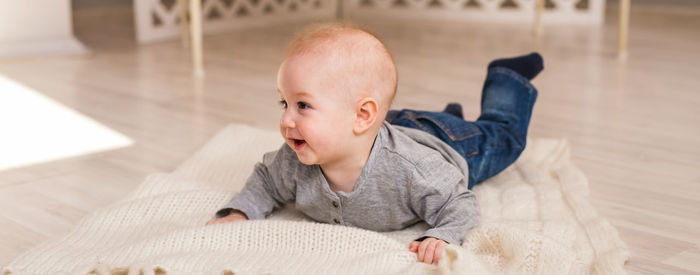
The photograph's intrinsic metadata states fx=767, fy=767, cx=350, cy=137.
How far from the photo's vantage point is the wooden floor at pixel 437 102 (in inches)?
44.0

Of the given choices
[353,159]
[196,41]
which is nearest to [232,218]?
[353,159]

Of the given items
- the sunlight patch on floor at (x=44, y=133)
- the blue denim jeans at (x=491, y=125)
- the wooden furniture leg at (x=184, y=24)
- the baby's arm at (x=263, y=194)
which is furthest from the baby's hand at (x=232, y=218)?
the wooden furniture leg at (x=184, y=24)

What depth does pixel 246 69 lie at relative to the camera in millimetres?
2316

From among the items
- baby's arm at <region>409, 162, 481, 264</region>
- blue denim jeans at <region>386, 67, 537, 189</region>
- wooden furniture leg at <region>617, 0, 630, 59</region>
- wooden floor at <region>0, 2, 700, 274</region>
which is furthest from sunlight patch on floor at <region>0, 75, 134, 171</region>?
wooden furniture leg at <region>617, 0, 630, 59</region>

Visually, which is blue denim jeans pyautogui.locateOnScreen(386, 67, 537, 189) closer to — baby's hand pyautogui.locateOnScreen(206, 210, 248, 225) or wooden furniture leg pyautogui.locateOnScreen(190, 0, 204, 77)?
baby's hand pyautogui.locateOnScreen(206, 210, 248, 225)

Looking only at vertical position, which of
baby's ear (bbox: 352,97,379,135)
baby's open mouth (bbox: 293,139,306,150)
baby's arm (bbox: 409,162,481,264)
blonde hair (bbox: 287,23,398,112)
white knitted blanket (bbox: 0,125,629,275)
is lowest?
white knitted blanket (bbox: 0,125,629,275)

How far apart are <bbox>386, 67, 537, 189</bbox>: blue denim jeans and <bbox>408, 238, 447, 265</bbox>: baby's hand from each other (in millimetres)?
266

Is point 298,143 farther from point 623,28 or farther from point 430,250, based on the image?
point 623,28

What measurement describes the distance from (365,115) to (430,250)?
0.57 ft

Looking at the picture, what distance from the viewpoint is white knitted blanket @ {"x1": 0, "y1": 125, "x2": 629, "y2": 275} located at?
2.77ft

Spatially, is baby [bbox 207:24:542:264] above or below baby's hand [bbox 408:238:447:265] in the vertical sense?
above

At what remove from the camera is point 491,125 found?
1.20m

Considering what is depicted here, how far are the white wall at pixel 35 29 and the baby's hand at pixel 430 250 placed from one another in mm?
1962

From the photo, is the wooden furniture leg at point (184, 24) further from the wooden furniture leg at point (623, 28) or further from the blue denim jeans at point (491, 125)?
the blue denim jeans at point (491, 125)
